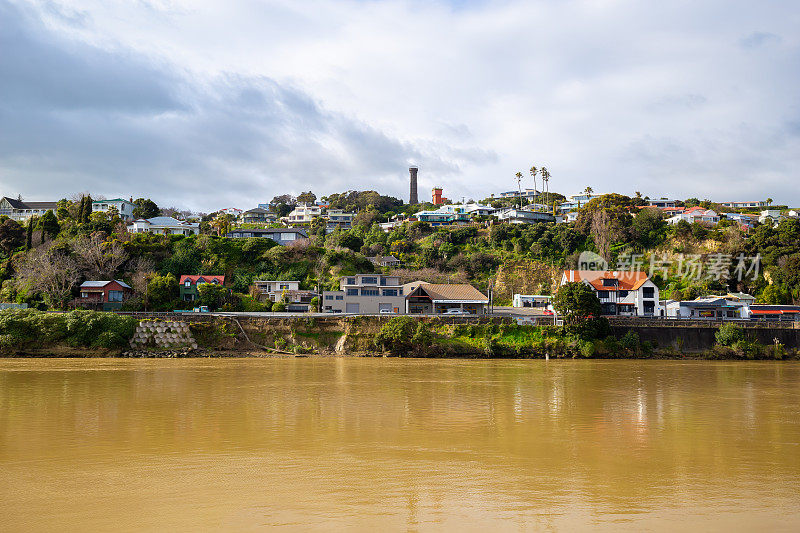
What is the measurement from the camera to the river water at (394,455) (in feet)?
28.8

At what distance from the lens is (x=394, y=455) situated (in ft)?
40.5

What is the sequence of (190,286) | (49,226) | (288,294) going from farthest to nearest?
(49,226) < (190,286) < (288,294)

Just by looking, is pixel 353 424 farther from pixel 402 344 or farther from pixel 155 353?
pixel 155 353

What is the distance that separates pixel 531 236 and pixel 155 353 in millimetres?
43557

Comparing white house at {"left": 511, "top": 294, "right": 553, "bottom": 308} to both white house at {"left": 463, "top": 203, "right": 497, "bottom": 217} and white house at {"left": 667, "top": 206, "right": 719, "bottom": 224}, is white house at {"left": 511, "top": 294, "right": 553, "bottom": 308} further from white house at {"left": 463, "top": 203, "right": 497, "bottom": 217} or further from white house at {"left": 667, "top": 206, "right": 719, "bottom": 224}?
white house at {"left": 463, "top": 203, "right": 497, "bottom": 217}

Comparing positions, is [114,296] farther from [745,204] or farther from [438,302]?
[745,204]

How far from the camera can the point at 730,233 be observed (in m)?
59.3

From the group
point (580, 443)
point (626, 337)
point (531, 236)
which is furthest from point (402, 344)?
point (531, 236)

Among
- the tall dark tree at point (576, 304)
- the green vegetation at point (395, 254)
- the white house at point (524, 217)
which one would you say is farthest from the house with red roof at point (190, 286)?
the white house at point (524, 217)

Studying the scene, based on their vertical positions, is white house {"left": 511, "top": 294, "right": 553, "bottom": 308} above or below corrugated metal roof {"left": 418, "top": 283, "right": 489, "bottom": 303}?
below

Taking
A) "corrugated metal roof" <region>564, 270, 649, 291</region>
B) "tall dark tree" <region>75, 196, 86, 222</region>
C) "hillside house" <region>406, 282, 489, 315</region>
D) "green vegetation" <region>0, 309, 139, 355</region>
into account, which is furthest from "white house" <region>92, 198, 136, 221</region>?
"corrugated metal roof" <region>564, 270, 649, 291</region>

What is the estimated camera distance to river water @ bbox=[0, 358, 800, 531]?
8766 mm

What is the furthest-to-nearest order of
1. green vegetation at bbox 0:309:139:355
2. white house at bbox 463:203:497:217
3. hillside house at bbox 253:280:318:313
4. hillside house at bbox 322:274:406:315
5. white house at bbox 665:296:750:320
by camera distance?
white house at bbox 463:203:497:217 < hillside house at bbox 253:280:318:313 < white house at bbox 665:296:750:320 < hillside house at bbox 322:274:406:315 < green vegetation at bbox 0:309:139:355

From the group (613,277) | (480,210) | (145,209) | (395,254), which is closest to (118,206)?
(145,209)
